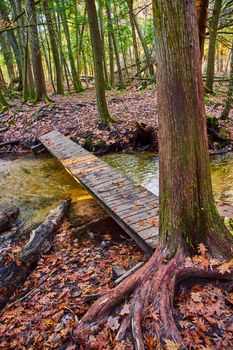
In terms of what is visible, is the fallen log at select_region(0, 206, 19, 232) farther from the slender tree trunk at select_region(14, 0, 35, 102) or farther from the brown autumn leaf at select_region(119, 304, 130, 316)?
the slender tree trunk at select_region(14, 0, 35, 102)

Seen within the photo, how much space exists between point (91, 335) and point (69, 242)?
2.92 meters

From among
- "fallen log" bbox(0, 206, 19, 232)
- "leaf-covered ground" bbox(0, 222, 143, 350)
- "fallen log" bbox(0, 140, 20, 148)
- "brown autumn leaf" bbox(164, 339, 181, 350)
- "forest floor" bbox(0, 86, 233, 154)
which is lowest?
"leaf-covered ground" bbox(0, 222, 143, 350)

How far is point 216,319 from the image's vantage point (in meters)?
3.24

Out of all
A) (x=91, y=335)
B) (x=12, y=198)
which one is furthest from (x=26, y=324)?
(x=12, y=198)

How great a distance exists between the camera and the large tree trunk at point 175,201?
3.21m

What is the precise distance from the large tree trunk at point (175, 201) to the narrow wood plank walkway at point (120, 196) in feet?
3.64

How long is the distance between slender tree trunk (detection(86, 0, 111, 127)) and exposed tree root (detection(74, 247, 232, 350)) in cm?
917

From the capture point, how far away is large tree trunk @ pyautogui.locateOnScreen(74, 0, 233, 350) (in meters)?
3.21

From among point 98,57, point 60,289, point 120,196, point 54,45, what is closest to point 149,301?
point 60,289

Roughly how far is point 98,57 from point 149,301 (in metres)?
9.83

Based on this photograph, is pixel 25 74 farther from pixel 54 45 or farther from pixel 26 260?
pixel 26 260

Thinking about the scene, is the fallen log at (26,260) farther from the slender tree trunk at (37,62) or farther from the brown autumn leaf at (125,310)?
the slender tree trunk at (37,62)

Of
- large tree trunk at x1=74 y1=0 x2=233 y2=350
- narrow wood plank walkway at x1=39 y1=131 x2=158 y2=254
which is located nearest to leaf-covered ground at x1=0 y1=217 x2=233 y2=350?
large tree trunk at x1=74 y1=0 x2=233 y2=350

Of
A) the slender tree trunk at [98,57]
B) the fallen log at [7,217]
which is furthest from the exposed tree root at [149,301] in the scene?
the slender tree trunk at [98,57]
